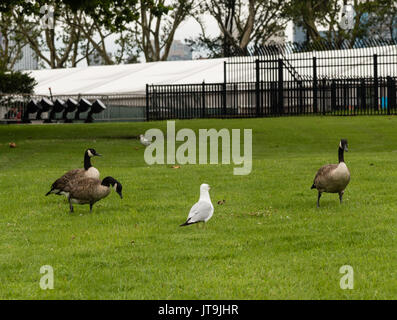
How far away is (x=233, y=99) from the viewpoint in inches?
1387

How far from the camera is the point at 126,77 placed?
44750 millimetres

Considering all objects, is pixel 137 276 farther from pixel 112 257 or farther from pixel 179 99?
pixel 179 99

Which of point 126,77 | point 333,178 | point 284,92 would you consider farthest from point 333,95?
point 333,178

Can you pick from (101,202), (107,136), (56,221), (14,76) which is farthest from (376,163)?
(14,76)

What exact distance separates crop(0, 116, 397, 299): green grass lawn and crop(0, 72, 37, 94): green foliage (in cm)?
2466

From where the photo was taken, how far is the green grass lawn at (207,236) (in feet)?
20.1

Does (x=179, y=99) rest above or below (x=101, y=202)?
above

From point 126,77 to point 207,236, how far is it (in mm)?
37509

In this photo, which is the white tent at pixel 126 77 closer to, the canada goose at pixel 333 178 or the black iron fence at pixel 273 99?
the black iron fence at pixel 273 99

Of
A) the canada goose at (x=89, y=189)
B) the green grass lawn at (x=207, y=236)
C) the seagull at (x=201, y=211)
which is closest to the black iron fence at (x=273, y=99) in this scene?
the green grass lawn at (x=207, y=236)

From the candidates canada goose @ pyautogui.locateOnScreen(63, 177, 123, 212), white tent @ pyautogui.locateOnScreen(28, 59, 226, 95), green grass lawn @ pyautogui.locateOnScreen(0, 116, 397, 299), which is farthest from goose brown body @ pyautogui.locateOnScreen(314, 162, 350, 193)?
white tent @ pyautogui.locateOnScreen(28, 59, 226, 95)

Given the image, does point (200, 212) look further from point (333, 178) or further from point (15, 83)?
point (15, 83)

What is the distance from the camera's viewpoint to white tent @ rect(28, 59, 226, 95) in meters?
41.2

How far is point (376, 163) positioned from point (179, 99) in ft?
72.9
